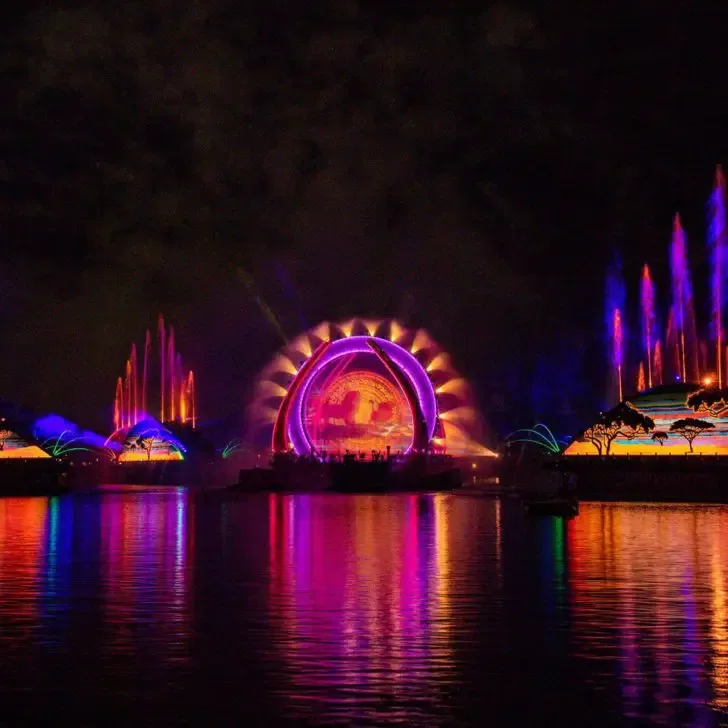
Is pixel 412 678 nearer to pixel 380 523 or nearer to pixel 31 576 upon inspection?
pixel 31 576

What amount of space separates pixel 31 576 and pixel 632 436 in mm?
94304

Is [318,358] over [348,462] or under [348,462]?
over

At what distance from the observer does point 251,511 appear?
92000mm

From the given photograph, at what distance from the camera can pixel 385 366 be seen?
172 metres

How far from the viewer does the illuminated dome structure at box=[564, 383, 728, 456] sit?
11988cm

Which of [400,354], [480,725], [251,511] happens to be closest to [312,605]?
[480,725]

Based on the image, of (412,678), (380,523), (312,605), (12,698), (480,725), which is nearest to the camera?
(480,725)

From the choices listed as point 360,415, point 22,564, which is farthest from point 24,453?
point 22,564

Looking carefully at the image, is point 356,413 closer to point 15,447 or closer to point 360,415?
point 360,415

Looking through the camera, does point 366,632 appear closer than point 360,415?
Yes

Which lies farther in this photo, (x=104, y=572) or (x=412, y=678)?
(x=104, y=572)

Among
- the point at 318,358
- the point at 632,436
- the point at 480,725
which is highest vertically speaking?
the point at 318,358

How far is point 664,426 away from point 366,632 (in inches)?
4004

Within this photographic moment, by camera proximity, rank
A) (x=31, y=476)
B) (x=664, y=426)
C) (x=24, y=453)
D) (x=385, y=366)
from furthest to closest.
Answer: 1. (x=385, y=366)
2. (x=24, y=453)
3. (x=31, y=476)
4. (x=664, y=426)
